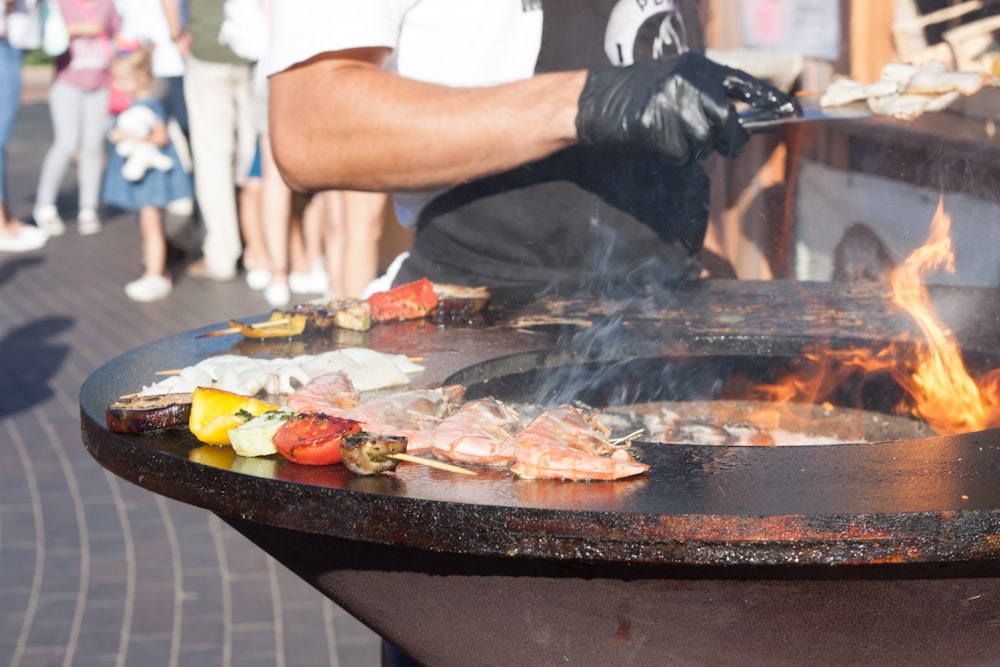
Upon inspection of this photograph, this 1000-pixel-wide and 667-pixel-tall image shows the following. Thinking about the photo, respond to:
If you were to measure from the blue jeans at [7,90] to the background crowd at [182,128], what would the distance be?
1cm

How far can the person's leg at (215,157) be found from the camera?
8141mm

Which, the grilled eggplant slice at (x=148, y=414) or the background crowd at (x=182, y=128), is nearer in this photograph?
the grilled eggplant slice at (x=148, y=414)

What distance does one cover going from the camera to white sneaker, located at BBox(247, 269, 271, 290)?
861cm

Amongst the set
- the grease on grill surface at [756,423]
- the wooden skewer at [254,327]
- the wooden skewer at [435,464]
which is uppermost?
Answer: the wooden skewer at [435,464]

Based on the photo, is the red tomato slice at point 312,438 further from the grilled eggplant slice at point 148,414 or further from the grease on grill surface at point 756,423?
the grease on grill surface at point 756,423

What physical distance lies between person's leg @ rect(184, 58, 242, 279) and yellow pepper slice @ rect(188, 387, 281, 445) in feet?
22.2

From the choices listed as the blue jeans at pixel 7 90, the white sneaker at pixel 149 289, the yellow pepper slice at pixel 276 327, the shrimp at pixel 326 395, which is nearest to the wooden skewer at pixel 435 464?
the shrimp at pixel 326 395

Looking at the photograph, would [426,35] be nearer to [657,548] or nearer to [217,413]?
[217,413]

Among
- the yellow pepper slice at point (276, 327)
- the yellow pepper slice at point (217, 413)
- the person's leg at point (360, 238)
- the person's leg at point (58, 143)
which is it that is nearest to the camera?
the yellow pepper slice at point (217, 413)

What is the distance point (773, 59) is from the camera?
17.5 feet

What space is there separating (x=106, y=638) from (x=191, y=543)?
0.74m

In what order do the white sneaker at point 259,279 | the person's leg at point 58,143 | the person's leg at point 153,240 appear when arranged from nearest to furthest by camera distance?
the person's leg at point 153,240
the white sneaker at point 259,279
the person's leg at point 58,143

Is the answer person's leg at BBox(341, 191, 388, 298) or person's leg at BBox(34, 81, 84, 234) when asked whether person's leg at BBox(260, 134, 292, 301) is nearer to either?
person's leg at BBox(341, 191, 388, 298)

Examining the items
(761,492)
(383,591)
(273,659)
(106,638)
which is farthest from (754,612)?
(106,638)
